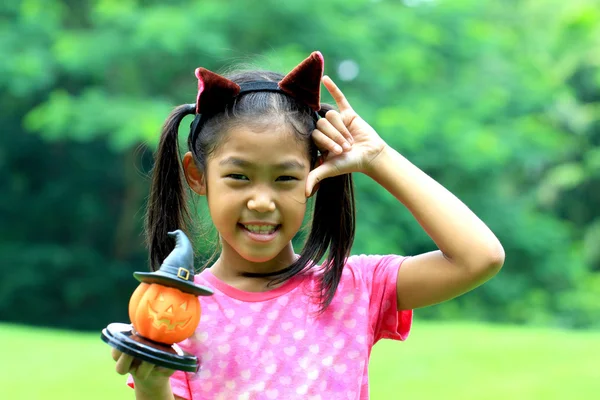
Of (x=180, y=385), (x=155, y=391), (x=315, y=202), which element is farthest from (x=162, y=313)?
(x=315, y=202)

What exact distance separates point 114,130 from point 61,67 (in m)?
1.45

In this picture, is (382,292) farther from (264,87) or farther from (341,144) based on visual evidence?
(264,87)

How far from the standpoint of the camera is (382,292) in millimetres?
2359

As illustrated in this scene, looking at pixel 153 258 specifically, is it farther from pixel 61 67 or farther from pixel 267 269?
pixel 61 67

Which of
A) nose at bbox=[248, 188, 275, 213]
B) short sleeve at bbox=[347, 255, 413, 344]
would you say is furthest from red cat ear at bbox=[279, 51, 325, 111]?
short sleeve at bbox=[347, 255, 413, 344]

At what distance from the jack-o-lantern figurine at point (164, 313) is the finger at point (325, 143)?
52cm

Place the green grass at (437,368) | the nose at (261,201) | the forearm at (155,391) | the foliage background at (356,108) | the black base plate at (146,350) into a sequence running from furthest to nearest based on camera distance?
the foliage background at (356,108), the green grass at (437,368), the nose at (261,201), the forearm at (155,391), the black base plate at (146,350)

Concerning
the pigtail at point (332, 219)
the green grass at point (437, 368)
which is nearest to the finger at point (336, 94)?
the pigtail at point (332, 219)

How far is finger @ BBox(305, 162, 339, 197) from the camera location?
88.0 inches

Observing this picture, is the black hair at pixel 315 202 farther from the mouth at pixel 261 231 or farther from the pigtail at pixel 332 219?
the mouth at pixel 261 231

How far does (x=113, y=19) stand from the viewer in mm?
14188

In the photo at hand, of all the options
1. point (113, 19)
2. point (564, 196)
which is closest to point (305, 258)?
point (113, 19)

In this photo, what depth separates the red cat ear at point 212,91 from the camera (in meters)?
2.29

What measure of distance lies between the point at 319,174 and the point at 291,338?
1.33ft
